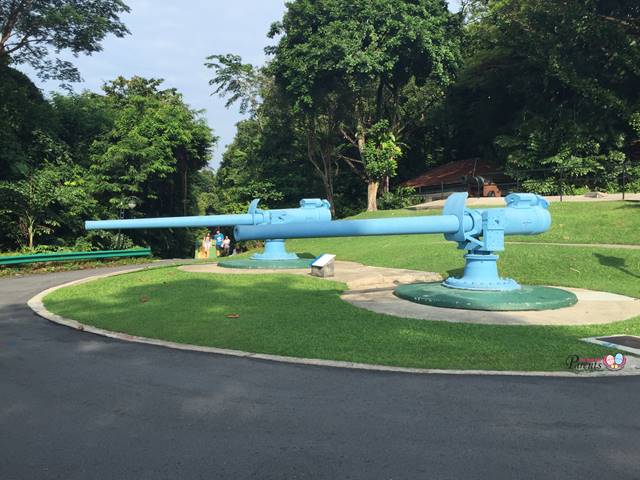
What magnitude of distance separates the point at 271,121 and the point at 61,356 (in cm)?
3142

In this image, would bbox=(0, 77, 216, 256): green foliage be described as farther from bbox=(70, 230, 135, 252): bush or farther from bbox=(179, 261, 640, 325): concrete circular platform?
bbox=(179, 261, 640, 325): concrete circular platform

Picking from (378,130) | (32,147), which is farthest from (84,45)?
(378,130)

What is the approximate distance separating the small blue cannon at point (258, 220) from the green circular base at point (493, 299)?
239cm

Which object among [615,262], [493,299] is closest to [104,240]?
[493,299]

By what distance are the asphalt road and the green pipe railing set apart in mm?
12555

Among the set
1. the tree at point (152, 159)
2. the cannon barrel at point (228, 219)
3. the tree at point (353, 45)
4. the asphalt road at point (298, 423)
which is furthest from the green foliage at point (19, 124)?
the asphalt road at point (298, 423)

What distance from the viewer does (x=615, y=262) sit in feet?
42.2

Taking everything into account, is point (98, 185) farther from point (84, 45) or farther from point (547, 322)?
point (547, 322)

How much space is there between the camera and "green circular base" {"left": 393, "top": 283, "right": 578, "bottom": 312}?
8.27 metres

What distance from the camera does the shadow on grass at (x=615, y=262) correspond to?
1223 centimetres

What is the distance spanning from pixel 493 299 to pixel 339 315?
2616mm

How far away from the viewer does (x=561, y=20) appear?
27312mm

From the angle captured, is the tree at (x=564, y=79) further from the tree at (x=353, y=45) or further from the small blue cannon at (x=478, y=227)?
the small blue cannon at (x=478, y=227)

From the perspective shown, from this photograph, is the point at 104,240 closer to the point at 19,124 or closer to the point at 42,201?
the point at 42,201
